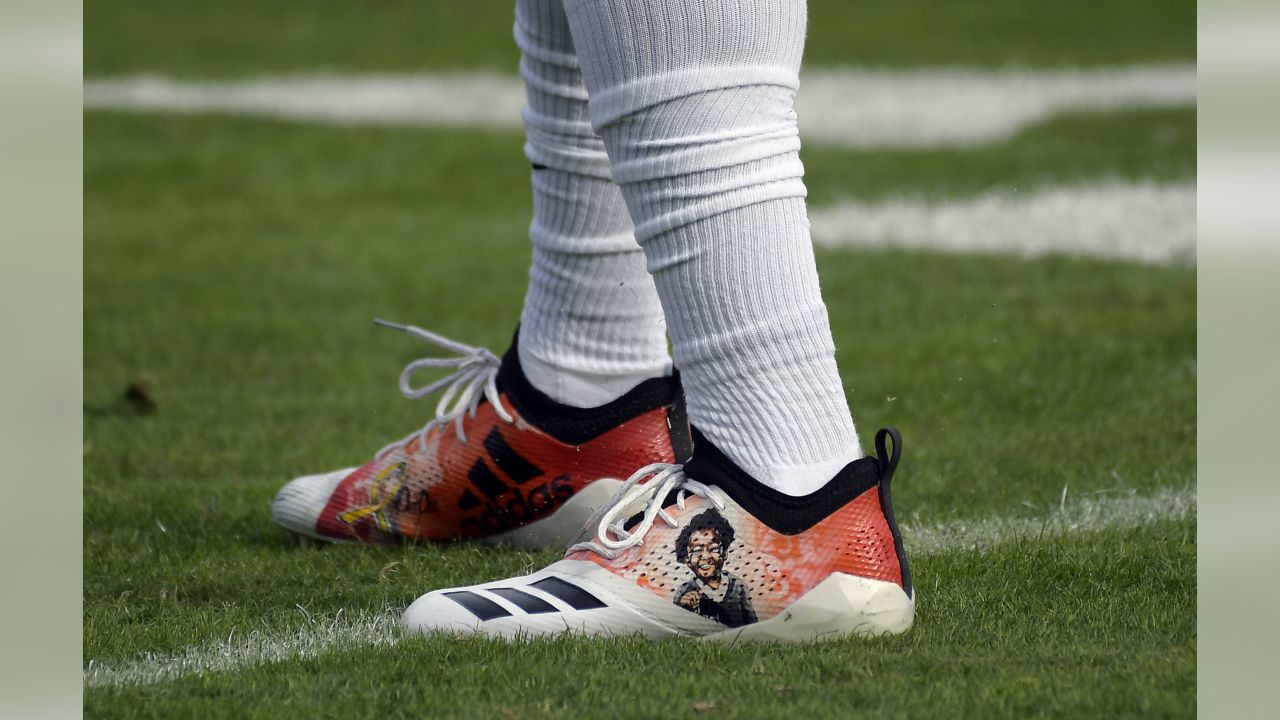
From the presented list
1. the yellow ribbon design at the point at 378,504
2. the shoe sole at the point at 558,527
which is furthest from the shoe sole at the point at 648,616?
the yellow ribbon design at the point at 378,504

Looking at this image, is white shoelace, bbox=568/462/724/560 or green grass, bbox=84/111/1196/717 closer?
green grass, bbox=84/111/1196/717

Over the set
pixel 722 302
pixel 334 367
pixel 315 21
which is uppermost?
pixel 315 21

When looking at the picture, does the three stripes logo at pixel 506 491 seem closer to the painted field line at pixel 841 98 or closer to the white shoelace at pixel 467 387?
the white shoelace at pixel 467 387

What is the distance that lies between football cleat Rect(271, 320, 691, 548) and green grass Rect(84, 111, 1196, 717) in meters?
0.05

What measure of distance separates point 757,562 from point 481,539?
1.98 ft

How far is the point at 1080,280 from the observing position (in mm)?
3916

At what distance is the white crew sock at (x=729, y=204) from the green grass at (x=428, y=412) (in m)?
0.23

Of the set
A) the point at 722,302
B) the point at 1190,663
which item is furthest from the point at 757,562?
the point at 1190,663

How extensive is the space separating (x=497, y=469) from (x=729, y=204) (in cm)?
64

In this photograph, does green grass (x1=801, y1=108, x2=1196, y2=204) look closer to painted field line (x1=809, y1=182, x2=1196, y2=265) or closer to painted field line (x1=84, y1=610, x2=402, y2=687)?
painted field line (x1=809, y1=182, x2=1196, y2=265)

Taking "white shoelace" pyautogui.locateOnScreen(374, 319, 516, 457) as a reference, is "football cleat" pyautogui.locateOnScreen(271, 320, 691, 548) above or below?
below

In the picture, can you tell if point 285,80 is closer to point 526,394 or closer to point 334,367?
point 334,367

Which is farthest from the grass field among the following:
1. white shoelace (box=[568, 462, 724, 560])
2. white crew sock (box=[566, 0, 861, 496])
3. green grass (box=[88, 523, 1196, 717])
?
white crew sock (box=[566, 0, 861, 496])

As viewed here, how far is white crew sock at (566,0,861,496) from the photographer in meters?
1.46
